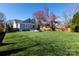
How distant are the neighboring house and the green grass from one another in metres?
0.06

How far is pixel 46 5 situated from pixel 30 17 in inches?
8.3

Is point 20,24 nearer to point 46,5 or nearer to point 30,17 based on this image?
point 30,17

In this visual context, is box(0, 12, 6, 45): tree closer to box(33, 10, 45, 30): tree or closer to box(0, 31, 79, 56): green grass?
box(0, 31, 79, 56): green grass

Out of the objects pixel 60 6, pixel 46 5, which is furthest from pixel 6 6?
pixel 60 6

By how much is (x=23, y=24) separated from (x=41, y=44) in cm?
28

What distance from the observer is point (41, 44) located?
224 centimetres

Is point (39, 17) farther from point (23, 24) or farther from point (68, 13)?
point (68, 13)

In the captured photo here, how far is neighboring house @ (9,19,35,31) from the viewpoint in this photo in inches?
87.9

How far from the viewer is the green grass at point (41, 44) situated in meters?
2.21

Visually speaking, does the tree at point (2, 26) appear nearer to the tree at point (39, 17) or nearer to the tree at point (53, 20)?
the tree at point (39, 17)

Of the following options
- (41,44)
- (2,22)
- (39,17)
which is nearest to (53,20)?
(39,17)

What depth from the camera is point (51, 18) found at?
2291 mm

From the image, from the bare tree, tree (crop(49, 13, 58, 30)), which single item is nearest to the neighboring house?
tree (crop(49, 13, 58, 30))

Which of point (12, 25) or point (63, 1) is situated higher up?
point (63, 1)
